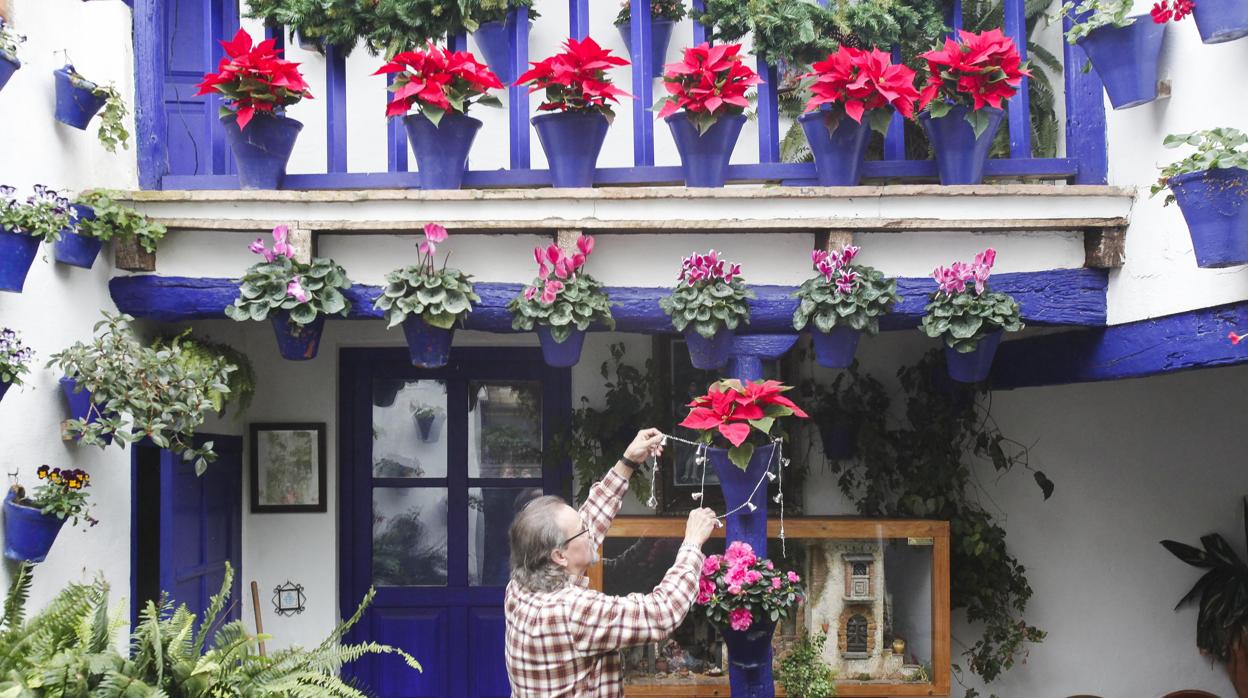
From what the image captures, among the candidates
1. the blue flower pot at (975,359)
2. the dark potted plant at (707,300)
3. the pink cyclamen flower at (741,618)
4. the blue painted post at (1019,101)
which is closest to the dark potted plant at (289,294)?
the dark potted plant at (707,300)

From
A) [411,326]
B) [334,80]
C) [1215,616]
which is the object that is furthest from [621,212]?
[1215,616]

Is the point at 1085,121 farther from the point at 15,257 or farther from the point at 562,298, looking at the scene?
the point at 15,257

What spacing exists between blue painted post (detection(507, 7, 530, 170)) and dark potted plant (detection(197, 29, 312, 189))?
0.84m

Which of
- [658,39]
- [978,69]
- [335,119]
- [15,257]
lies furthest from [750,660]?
[658,39]

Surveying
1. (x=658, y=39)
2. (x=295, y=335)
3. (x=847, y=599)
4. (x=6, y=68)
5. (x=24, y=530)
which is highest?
(x=658, y=39)

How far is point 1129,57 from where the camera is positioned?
160 inches

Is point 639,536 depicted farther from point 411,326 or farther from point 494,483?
point 411,326

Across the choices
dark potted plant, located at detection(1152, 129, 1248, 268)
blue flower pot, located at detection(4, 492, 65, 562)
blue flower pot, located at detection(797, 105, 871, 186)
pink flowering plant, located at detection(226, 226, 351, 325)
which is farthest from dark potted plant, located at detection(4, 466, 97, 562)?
dark potted plant, located at detection(1152, 129, 1248, 268)

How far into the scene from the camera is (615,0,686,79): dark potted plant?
5.65m

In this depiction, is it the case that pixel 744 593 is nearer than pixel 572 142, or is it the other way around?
pixel 744 593

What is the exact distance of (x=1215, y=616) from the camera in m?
5.95

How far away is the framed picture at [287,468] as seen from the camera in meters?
6.07

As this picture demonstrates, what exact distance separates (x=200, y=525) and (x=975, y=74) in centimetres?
407

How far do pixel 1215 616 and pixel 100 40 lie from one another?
606 centimetres
